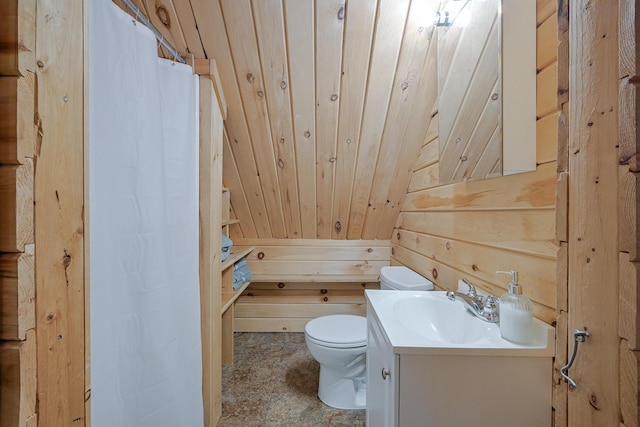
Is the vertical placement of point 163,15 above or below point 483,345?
above

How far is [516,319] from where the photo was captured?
806 millimetres

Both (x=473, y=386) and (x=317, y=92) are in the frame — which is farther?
(x=317, y=92)

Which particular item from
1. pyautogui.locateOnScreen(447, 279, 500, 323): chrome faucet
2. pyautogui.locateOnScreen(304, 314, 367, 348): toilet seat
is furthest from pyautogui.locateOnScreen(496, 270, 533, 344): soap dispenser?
pyautogui.locateOnScreen(304, 314, 367, 348): toilet seat

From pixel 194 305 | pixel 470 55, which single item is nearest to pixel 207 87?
pixel 194 305

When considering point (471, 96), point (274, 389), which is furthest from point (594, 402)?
point (274, 389)

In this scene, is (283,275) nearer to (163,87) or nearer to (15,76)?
(163,87)

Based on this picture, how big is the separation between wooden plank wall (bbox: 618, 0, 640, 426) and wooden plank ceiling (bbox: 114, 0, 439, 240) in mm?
977

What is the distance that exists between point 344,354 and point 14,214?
4.90 ft

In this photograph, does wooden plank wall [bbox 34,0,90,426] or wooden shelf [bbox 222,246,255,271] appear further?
wooden shelf [bbox 222,246,255,271]

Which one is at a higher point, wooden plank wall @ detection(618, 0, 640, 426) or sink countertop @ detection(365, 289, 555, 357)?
wooden plank wall @ detection(618, 0, 640, 426)

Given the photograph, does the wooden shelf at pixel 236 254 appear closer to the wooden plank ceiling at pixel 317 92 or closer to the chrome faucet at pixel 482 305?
the wooden plank ceiling at pixel 317 92

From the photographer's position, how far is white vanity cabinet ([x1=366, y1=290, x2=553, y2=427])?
2.55ft

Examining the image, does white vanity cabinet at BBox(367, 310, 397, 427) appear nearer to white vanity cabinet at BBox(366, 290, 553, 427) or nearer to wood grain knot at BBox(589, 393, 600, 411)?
white vanity cabinet at BBox(366, 290, 553, 427)

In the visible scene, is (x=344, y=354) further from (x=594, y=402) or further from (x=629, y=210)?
(x=629, y=210)
